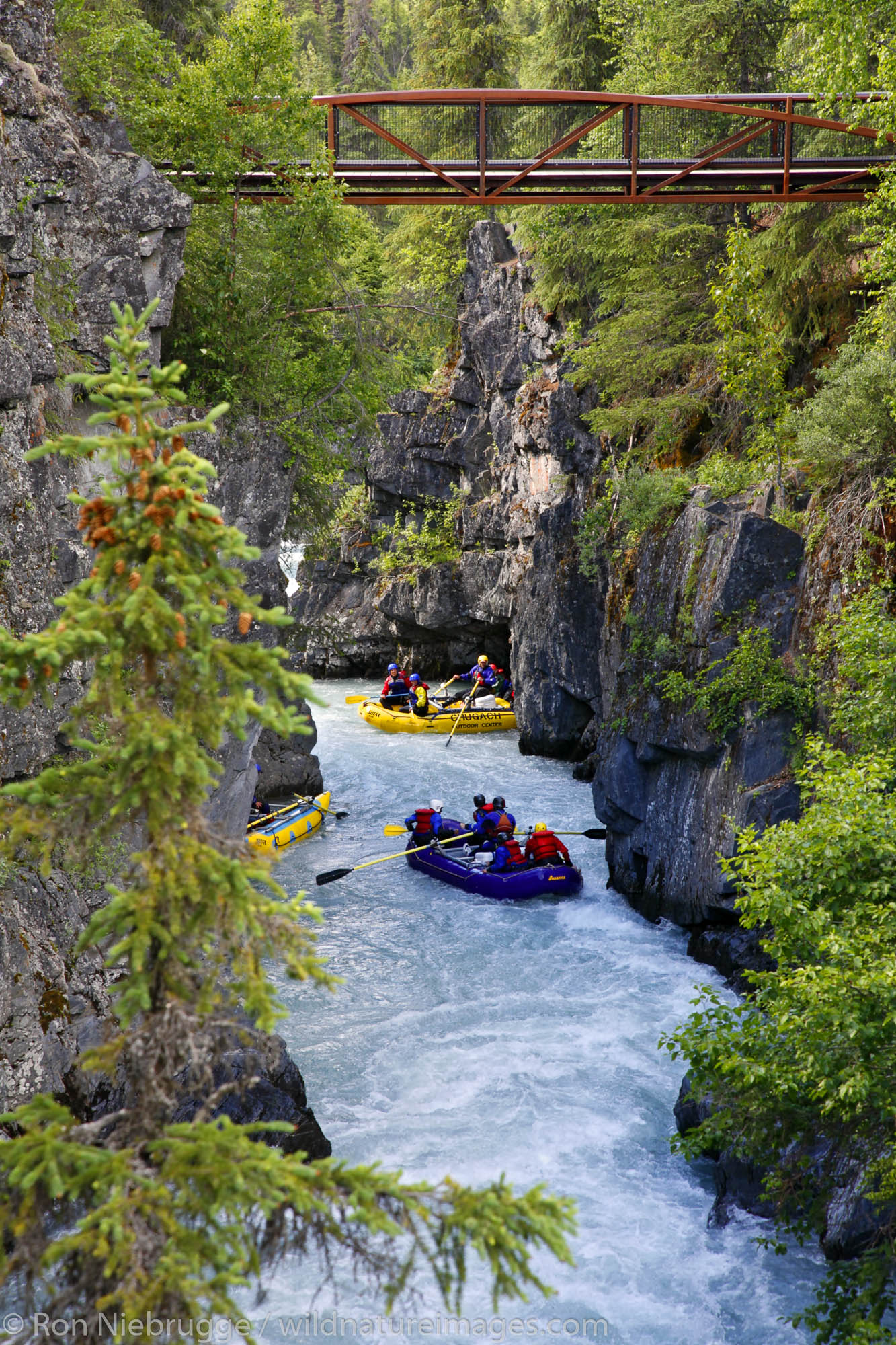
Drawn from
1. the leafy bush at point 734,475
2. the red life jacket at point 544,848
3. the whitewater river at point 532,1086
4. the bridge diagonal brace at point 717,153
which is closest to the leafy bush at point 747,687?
the leafy bush at point 734,475

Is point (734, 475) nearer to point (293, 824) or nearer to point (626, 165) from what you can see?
point (626, 165)

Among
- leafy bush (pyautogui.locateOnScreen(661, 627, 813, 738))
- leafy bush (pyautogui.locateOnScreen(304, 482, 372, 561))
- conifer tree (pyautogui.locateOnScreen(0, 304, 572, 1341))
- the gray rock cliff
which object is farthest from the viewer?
leafy bush (pyautogui.locateOnScreen(304, 482, 372, 561))

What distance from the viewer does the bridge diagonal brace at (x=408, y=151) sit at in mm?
12594

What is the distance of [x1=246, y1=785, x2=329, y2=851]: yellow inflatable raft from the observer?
54.3 feet

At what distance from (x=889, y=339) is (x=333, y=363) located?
6831 millimetres

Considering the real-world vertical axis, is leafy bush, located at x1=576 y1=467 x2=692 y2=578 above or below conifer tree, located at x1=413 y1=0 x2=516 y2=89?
below

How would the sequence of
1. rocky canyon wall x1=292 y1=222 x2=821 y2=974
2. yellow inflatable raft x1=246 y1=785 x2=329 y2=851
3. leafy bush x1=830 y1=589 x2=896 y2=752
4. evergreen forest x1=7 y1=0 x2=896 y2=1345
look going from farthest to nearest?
yellow inflatable raft x1=246 y1=785 x2=329 y2=851 → rocky canyon wall x1=292 y1=222 x2=821 y2=974 → leafy bush x1=830 y1=589 x2=896 y2=752 → evergreen forest x1=7 y1=0 x2=896 y2=1345

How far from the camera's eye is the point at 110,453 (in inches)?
139

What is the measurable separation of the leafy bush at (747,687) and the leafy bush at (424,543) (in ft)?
52.8

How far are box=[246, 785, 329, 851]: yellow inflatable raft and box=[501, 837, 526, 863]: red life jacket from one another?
12.7 ft

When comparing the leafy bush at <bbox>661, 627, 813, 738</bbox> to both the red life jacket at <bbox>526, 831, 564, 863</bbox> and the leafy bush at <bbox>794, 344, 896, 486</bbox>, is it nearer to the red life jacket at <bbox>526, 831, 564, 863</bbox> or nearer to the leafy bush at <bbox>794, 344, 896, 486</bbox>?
the leafy bush at <bbox>794, 344, 896, 486</bbox>

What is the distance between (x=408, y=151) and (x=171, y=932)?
11.9 metres

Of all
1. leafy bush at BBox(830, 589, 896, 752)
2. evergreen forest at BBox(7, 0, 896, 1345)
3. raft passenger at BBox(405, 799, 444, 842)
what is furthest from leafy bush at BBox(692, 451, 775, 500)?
raft passenger at BBox(405, 799, 444, 842)

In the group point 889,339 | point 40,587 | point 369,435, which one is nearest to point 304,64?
point 369,435
